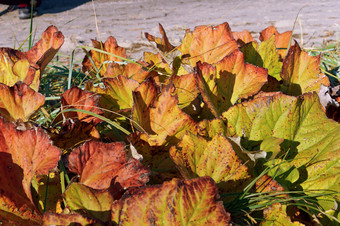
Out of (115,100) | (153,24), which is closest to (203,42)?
(115,100)

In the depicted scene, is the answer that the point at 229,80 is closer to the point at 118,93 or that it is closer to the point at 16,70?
the point at 118,93

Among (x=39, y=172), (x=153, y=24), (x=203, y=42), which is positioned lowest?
(x=153, y=24)

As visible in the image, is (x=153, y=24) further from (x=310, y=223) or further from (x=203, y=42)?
(x=310, y=223)

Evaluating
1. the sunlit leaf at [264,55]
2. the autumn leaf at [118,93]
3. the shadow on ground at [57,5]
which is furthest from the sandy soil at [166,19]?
the autumn leaf at [118,93]

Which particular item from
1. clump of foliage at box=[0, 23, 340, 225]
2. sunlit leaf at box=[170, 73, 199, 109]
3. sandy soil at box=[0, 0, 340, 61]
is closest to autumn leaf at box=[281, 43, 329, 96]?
clump of foliage at box=[0, 23, 340, 225]

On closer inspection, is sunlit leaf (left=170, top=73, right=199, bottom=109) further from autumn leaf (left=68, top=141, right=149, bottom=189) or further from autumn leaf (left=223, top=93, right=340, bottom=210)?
autumn leaf (left=68, top=141, right=149, bottom=189)

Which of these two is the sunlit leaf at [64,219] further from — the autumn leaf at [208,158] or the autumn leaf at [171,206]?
the autumn leaf at [208,158]
